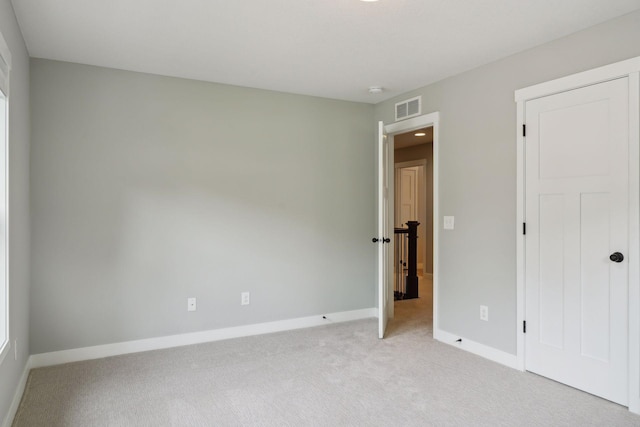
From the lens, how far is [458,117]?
367cm

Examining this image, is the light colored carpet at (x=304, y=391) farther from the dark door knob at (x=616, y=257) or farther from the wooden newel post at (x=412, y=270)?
the wooden newel post at (x=412, y=270)

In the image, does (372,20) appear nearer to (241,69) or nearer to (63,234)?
(241,69)

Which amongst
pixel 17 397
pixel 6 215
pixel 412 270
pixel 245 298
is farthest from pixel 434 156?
pixel 17 397

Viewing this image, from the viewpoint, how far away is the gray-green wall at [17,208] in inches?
92.5

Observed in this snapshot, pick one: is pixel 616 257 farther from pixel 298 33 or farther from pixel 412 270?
pixel 412 270

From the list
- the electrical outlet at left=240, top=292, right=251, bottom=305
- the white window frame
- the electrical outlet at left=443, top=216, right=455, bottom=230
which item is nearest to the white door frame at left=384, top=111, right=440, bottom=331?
the electrical outlet at left=443, top=216, right=455, bottom=230

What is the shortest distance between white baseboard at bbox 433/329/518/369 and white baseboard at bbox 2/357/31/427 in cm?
323

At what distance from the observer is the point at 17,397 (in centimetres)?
257

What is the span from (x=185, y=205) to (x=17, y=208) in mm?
1334

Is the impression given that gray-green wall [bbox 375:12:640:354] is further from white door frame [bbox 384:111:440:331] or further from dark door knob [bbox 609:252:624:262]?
dark door knob [bbox 609:252:624:262]

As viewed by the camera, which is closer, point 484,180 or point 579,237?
point 579,237

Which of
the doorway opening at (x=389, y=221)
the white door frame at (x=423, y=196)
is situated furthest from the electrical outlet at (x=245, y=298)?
the white door frame at (x=423, y=196)

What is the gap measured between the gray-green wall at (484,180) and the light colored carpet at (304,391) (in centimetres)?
43

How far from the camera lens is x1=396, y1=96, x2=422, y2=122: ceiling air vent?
4.09m
